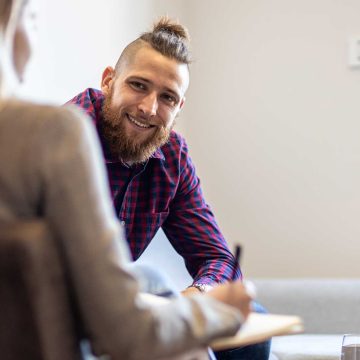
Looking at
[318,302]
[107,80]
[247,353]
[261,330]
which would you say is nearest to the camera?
[261,330]

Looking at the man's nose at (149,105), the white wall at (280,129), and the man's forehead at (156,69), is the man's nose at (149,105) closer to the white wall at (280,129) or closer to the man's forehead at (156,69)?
the man's forehead at (156,69)

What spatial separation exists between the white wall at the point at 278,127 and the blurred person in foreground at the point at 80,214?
88.6 inches

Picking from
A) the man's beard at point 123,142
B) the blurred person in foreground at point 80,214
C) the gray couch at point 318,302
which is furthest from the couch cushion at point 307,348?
the blurred person in foreground at point 80,214

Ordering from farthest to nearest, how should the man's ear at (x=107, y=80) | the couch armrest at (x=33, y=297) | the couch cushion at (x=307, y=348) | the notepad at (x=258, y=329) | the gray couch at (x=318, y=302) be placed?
the gray couch at (x=318, y=302) → the couch cushion at (x=307, y=348) → the man's ear at (x=107, y=80) → the notepad at (x=258, y=329) → the couch armrest at (x=33, y=297)

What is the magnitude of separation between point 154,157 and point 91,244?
1137 mm

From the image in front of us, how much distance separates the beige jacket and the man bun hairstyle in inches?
45.5

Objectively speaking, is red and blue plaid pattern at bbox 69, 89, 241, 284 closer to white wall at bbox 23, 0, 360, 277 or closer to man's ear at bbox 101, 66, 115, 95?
A: man's ear at bbox 101, 66, 115, 95

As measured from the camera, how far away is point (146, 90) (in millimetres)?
1956

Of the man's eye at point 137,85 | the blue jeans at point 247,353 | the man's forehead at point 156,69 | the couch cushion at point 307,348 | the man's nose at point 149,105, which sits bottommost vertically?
the couch cushion at point 307,348

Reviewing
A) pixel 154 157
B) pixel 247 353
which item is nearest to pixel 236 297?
pixel 247 353

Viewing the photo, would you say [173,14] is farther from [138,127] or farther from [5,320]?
[5,320]

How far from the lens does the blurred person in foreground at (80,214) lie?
0.83m

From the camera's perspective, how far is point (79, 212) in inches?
32.8

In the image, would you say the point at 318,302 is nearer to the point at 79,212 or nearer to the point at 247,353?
the point at 247,353
